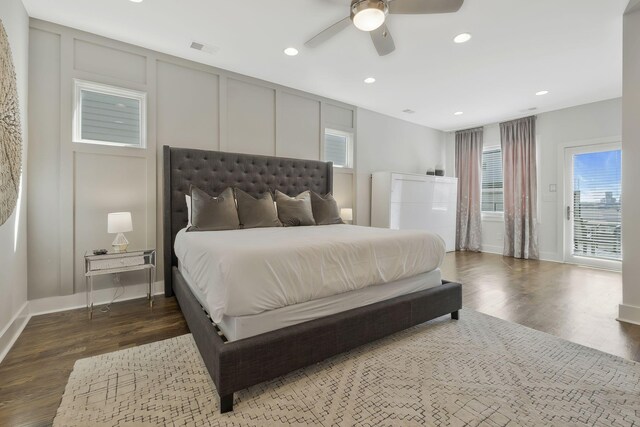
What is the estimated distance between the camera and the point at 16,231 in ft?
7.79

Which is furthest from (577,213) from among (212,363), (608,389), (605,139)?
(212,363)

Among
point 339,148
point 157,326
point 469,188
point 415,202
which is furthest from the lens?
point 469,188

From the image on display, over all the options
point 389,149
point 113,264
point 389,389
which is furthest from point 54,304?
point 389,149

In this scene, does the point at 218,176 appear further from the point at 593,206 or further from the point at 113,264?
the point at 593,206

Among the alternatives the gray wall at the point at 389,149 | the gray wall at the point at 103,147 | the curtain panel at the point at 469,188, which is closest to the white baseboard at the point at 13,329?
the gray wall at the point at 103,147

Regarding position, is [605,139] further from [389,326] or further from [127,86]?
[127,86]

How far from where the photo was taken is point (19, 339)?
222 centimetres

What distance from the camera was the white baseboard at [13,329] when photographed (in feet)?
6.57

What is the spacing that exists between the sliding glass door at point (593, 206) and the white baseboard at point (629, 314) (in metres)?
2.81

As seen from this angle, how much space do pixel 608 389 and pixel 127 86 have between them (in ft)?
15.5

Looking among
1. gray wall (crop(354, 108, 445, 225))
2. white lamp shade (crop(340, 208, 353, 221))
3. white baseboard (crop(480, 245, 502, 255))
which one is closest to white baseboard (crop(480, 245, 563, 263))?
white baseboard (crop(480, 245, 502, 255))

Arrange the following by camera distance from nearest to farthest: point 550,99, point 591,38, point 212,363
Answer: point 212,363 → point 591,38 → point 550,99

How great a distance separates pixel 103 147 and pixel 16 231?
110cm

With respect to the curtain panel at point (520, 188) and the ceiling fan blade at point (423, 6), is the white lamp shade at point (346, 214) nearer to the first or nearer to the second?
the ceiling fan blade at point (423, 6)
